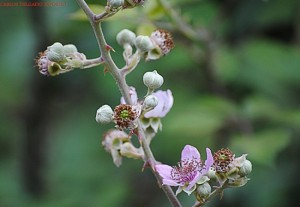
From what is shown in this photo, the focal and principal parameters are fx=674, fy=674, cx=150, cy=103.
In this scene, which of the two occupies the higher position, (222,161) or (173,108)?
(222,161)

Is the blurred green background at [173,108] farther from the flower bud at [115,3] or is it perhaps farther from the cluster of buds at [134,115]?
the flower bud at [115,3]

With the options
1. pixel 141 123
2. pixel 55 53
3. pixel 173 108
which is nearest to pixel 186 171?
pixel 141 123

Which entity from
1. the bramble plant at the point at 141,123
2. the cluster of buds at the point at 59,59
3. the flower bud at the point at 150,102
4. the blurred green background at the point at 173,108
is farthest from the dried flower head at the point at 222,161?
the blurred green background at the point at 173,108

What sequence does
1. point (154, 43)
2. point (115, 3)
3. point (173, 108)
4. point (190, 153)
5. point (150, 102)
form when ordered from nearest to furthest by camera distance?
point (115, 3) → point (150, 102) → point (190, 153) → point (154, 43) → point (173, 108)

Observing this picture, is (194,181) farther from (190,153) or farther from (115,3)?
(115,3)

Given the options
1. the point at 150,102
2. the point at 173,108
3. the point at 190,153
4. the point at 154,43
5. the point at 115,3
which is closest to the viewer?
the point at 115,3

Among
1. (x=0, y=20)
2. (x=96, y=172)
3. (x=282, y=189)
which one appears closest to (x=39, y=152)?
(x=96, y=172)

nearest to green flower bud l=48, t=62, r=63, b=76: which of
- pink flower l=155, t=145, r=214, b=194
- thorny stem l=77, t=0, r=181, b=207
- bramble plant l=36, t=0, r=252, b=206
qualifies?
bramble plant l=36, t=0, r=252, b=206
